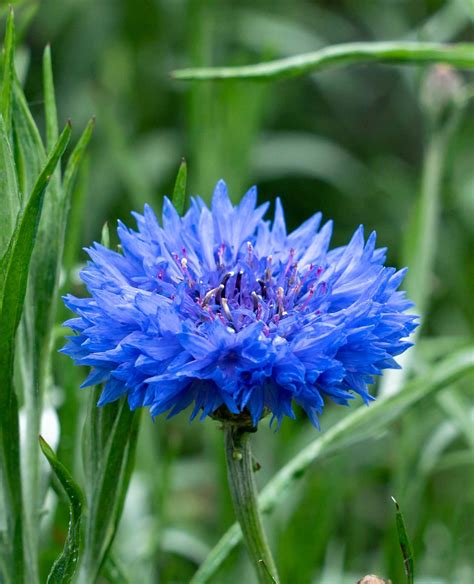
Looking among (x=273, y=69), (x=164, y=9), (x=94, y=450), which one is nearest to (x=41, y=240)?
(x=94, y=450)

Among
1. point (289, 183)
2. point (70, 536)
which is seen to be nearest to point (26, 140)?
point (70, 536)

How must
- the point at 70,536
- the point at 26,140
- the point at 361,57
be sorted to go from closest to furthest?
1. the point at 70,536
2. the point at 26,140
3. the point at 361,57

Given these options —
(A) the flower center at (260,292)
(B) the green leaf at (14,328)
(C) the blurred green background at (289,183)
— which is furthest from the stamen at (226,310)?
(C) the blurred green background at (289,183)

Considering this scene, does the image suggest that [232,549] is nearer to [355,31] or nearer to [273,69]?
[273,69]

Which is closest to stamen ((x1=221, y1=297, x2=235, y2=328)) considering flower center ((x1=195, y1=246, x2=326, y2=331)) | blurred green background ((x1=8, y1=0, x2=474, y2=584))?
flower center ((x1=195, y1=246, x2=326, y2=331))

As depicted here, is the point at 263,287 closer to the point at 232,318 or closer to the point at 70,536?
the point at 232,318

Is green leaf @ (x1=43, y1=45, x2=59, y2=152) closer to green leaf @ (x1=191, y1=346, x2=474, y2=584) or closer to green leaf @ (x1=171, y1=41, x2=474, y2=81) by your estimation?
green leaf @ (x1=171, y1=41, x2=474, y2=81)
